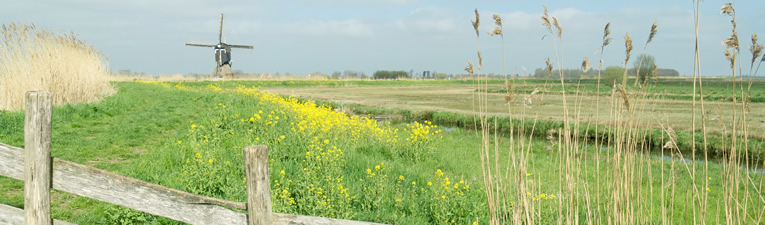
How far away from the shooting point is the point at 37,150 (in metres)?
3.16

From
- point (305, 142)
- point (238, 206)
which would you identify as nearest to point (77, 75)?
point (305, 142)

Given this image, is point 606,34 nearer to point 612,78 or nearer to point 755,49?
point 755,49

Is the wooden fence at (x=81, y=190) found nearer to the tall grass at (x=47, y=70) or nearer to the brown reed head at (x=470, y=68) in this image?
the brown reed head at (x=470, y=68)

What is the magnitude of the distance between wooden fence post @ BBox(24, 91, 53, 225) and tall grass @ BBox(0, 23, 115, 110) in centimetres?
1055

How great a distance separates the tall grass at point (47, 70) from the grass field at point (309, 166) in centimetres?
137

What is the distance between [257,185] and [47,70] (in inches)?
501

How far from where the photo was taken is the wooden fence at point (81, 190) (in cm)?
303

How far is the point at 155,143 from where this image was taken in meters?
8.87

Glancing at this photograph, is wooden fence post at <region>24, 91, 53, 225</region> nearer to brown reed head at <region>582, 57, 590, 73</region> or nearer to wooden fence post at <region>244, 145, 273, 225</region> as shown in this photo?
wooden fence post at <region>244, 145, 273, 225</region>

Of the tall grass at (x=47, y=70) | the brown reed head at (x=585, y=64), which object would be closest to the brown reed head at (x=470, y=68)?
the brown reed head at (x=585, y=64)

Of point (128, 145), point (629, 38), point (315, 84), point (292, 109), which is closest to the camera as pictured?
point (629, 38)

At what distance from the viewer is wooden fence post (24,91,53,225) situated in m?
3.17

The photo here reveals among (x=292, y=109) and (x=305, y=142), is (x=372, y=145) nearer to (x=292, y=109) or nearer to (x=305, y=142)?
(x=305, y=142)

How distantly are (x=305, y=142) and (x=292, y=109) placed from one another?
15.9 feet
